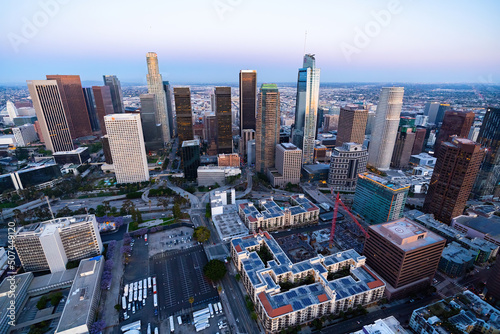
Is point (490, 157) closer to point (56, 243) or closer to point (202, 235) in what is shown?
point (202, 235)

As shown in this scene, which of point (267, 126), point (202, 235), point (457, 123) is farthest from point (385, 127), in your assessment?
point (202, 235)

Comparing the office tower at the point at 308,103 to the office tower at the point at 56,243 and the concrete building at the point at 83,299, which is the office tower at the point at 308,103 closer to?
the office tower at the point at 56,243

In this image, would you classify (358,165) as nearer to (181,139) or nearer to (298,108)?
(298,108)

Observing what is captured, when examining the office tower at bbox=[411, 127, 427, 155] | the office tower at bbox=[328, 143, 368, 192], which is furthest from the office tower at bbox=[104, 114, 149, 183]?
the office tower at bbox=[411, 127, 427, 155]

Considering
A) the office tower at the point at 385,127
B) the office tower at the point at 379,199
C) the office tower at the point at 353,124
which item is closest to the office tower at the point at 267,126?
the office tower at the point at 353,124

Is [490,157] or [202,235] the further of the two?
[490,157]

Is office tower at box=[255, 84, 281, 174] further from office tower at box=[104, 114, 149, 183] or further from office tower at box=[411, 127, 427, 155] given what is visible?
office tower at box=[411, 127, 427, 155]

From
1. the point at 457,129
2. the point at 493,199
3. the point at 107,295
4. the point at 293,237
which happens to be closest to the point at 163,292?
the point at 107,295
